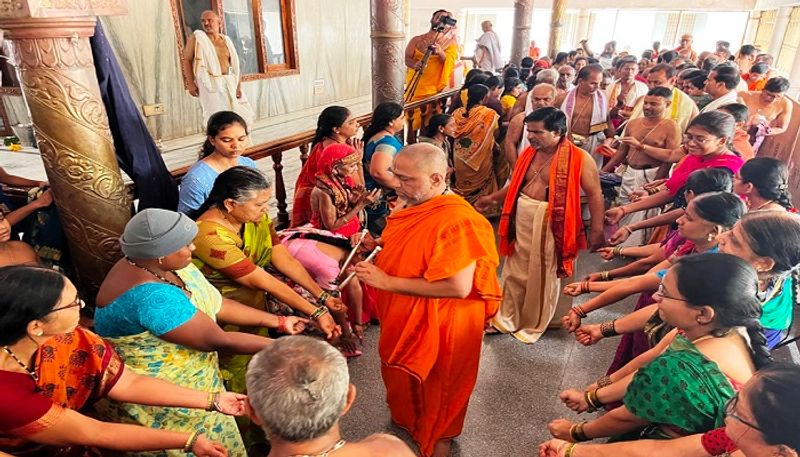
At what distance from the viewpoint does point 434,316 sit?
225 cm

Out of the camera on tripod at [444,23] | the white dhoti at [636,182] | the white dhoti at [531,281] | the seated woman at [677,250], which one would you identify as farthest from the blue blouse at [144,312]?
the camera on tripod at [444,23]

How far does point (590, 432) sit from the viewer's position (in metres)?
1.69

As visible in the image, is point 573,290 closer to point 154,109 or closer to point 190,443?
point 190,443

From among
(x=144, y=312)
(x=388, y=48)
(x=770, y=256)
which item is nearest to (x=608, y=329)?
(x=770, y=256)

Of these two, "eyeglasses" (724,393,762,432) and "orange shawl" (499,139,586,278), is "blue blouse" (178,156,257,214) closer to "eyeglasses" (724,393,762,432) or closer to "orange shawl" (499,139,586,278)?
"orange shawl" (499,139,586,278)

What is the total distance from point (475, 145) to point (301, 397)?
4312 millimetres

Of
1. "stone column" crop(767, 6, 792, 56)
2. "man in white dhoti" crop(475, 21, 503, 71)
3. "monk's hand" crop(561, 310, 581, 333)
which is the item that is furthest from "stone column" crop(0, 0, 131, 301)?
"stone column" crop(767, 6, 792, 56)

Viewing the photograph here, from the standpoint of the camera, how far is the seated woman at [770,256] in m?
1.77

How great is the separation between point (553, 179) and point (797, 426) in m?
2.16

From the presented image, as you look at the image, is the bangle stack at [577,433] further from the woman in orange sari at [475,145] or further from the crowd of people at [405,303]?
the woman in orange sari at [475,145]

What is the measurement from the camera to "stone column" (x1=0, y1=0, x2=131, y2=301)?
193 cm

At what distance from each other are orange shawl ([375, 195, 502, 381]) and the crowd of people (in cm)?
1

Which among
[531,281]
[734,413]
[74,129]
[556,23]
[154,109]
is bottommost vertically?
[531,281]

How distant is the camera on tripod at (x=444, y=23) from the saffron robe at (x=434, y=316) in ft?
15.9
